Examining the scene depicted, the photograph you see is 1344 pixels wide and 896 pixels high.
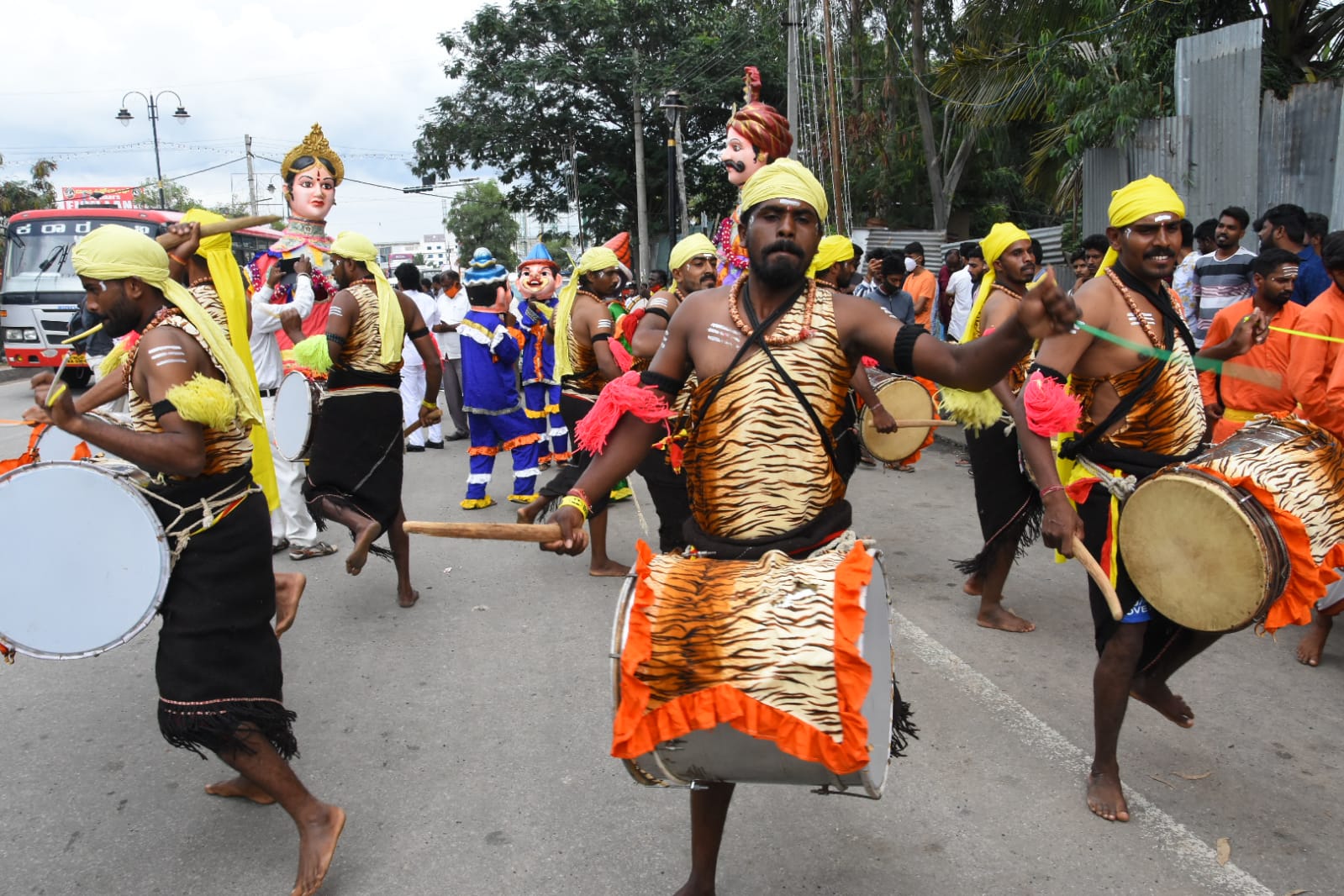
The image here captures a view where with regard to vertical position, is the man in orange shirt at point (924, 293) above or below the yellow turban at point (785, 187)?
below

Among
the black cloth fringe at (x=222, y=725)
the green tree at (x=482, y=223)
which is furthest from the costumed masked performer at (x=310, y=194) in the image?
the green tree at (x=482, y=223)

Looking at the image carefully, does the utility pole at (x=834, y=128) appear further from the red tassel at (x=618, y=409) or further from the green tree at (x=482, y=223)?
the green tree at (x=482, y=223)

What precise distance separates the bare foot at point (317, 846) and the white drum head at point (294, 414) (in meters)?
3.28

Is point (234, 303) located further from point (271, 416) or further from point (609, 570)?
point (609, 570)

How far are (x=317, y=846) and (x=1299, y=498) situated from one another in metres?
3.35

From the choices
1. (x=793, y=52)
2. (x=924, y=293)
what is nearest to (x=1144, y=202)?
(x=924, y=293)

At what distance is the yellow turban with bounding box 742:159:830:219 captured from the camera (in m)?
2.82

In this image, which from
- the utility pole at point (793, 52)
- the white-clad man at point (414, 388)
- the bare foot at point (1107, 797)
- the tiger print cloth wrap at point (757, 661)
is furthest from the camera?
the utility pole at point (793, 52)

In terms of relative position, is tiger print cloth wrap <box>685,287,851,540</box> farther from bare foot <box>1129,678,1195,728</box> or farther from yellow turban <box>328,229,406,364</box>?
yellow turban <box>328,229,406,364</box>

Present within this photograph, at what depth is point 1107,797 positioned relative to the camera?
350 centimetres

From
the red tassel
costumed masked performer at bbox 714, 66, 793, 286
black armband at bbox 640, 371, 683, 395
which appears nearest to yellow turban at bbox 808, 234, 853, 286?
costumed masked performer at bbox 714, 66, 793, 286

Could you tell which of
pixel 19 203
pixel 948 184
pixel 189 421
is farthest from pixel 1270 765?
pixel 19 203

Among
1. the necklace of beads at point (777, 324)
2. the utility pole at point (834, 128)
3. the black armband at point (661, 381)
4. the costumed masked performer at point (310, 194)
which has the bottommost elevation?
the black armband at point (661, 381)

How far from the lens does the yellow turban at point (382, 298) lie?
6.05 m
